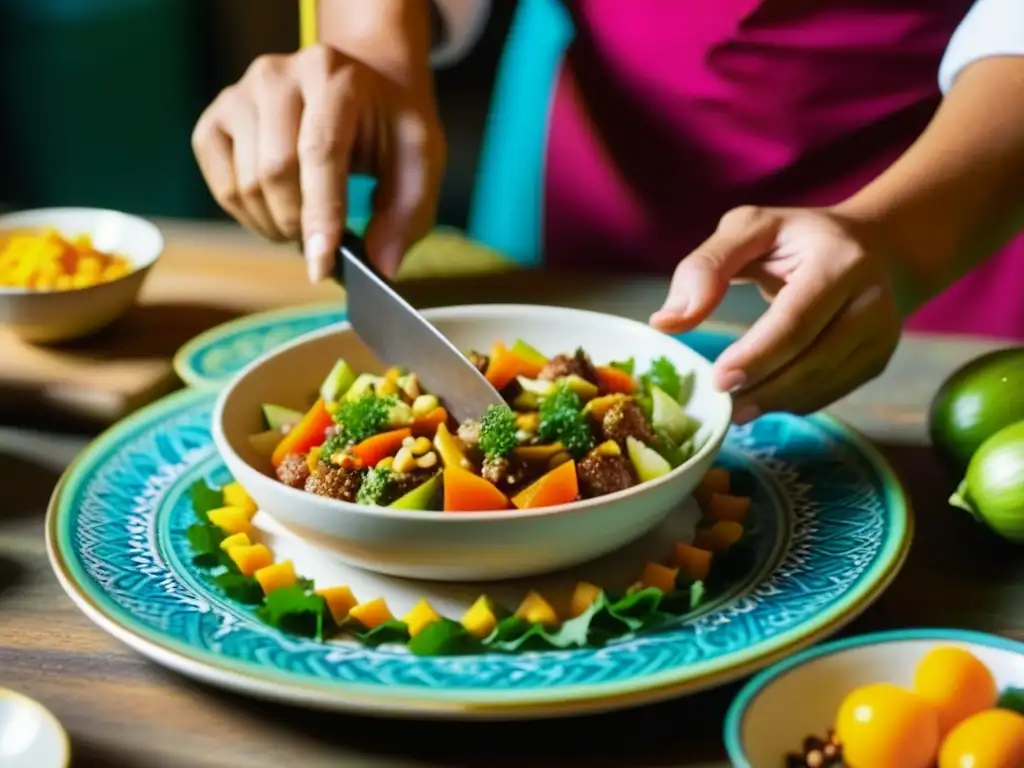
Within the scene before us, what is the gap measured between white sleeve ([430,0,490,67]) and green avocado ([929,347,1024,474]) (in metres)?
1.06

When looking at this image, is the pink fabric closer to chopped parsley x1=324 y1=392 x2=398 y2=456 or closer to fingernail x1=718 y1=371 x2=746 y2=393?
fingernail x1=718 y1=371 x2=746 y2=393

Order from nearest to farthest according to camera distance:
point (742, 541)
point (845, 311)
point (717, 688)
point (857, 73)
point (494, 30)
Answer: point (717, 688) → point (742, 541) → point (845, 311) → point (857, 73) → point (494, 30)

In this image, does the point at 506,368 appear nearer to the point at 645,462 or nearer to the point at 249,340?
the point at 645,462

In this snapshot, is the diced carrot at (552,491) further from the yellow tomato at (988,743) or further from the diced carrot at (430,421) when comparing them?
the yellow tomato at (988,743)

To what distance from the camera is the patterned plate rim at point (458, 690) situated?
82 centimetres

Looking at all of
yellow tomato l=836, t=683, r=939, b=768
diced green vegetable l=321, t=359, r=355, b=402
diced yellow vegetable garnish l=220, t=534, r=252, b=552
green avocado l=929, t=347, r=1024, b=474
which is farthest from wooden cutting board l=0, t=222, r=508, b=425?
yellow tomato l=836, t=683, r=939, b=768

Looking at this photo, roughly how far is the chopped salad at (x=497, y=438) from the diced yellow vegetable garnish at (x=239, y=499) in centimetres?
3

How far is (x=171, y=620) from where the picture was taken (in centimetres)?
93

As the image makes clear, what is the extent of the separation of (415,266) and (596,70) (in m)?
0.40

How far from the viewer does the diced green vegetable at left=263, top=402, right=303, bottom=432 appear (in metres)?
1.17

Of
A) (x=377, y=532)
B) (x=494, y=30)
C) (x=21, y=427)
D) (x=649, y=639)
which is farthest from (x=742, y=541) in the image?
(x=494, y=30)

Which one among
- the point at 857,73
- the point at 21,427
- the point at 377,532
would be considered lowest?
the point at 21,427

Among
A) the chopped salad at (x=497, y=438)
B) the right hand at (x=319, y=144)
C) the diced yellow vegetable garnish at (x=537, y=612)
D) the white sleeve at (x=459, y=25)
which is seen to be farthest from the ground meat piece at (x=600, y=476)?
the white sleeve at (x=459, y=25)

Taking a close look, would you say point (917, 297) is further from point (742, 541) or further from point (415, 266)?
point (415, 266)
